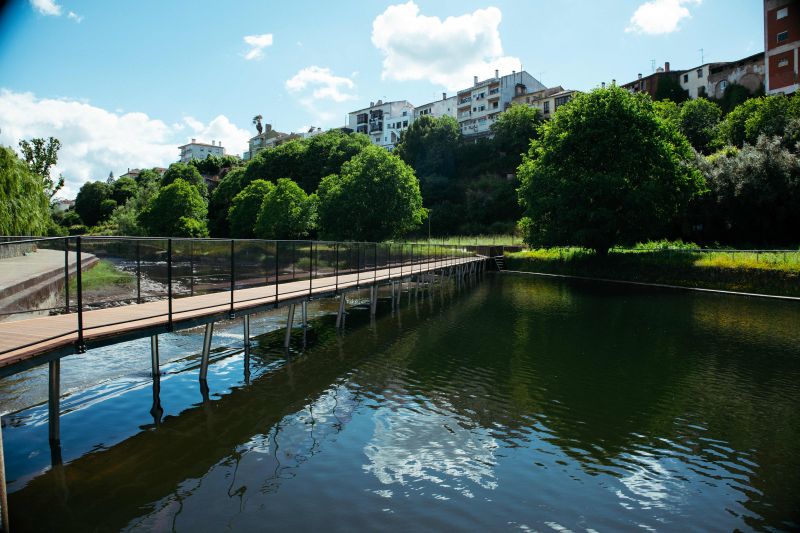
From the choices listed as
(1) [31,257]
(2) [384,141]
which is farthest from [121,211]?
(1) [31,257]

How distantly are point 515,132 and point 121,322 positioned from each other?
74343 millimetres

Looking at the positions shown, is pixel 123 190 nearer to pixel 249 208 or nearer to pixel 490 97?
pixel 249 208

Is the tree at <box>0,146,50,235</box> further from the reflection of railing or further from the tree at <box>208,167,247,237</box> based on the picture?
the tree at <box>208,167,247,237</box>

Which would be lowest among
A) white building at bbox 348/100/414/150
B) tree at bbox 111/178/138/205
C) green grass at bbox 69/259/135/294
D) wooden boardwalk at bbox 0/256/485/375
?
wooden boardwalk at bbox 0/256/485/375

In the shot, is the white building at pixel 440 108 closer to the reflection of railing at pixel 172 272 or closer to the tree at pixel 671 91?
A: the tree at pixel 671 91

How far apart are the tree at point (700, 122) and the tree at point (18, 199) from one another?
6041 centimetres

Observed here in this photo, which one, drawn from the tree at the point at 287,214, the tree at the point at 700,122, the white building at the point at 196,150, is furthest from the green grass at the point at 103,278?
the white building at the point at 196,150

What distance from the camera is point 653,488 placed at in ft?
23.9

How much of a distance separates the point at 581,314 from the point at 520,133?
59.1 meters

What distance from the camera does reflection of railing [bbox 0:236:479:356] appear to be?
26.7 ft

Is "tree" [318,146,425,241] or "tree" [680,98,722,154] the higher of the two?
"tree" [680,98,722,154]

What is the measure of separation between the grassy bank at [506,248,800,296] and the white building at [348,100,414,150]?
238 feet

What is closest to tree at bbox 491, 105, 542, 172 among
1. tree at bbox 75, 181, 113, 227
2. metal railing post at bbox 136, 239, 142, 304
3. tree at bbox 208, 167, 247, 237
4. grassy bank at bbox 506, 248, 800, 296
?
grassy bank at bbox 506, 248, 800, 296

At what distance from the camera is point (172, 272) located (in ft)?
34.1
